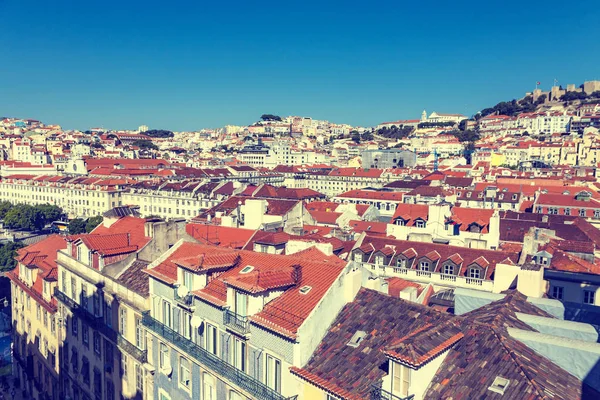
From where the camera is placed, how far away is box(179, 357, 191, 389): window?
19.7m

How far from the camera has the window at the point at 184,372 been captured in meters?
19.7

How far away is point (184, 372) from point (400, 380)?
10.9 meters

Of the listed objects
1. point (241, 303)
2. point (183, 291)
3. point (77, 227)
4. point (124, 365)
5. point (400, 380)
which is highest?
point (241, 303)

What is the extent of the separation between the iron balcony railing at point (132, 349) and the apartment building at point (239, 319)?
73cm

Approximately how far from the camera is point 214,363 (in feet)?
59.2

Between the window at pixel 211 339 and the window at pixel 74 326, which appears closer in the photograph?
the window at pixel 211 339

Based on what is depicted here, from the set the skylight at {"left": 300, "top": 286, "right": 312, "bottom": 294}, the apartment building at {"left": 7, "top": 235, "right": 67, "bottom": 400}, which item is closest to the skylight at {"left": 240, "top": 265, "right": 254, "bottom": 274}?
the skylight at {"left": 300, "top": 286, "right": 312, "bottom": 294}

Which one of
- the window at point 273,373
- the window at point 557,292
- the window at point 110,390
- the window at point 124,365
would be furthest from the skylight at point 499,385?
the window at point 110,390

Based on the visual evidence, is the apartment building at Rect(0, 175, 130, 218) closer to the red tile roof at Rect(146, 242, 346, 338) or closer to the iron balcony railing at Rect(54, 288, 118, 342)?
the iron balcony railing at Rect(54, 288, 118, 342)

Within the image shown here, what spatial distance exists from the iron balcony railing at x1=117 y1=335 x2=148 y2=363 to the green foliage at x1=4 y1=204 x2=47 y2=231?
89059 millimetres

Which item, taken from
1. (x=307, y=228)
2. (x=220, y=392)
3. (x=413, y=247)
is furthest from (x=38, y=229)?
(x=220, y=392)

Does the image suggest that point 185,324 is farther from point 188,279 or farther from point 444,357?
point 444,357

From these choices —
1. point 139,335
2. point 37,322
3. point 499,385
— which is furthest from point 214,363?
point 37,322

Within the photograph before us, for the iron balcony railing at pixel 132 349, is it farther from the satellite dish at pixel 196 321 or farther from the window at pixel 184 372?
the satellite dish at pixel 196 321
